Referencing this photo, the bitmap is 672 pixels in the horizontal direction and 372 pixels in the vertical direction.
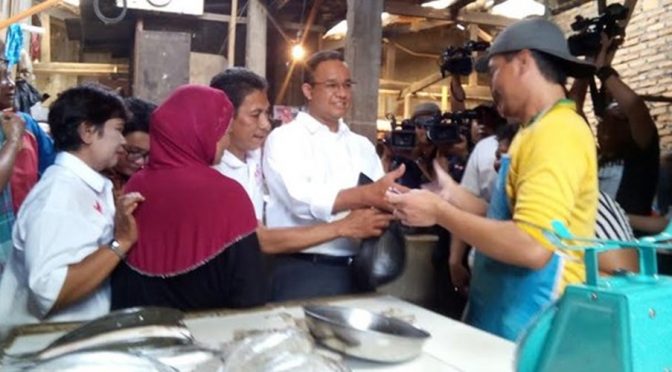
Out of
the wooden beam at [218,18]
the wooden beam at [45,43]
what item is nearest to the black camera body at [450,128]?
the wooden beam at [218,18]

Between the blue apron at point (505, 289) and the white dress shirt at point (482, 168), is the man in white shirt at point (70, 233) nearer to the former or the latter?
the blue apron at point (505, 289)

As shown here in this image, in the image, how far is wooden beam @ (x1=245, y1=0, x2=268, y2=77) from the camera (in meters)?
7.18

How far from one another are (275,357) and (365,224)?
4.46 feet

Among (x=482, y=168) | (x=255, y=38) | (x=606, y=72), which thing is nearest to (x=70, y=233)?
(x=482, y=168)

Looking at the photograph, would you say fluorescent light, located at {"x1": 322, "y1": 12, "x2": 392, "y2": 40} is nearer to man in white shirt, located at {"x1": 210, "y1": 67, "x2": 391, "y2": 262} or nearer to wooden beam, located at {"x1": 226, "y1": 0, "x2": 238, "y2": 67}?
wooden beam, located at {"x1": 226, "y1": 0, "x2": 238, "y2": 67}

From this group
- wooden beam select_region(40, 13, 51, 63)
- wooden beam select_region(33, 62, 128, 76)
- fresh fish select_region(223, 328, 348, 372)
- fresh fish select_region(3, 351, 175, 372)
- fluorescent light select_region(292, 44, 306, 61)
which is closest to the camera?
fresh fish select_region(3, 351, 175, 372)

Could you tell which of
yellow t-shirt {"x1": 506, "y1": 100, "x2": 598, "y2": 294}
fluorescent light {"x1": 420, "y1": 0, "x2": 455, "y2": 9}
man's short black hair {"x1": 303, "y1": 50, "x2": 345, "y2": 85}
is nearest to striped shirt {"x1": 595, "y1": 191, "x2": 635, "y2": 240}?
yellow t-shirt {"x1": 506, "y1": 100, "x2": 598, "y2": 294}

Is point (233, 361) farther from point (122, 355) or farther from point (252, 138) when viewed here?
point (252, 138)

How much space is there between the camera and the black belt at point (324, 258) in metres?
2.90

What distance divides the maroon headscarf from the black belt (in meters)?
0.91

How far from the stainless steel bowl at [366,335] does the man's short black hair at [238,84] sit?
1.39m

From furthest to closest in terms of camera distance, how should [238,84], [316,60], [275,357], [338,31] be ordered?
[338,31] → [316,60] → [238,84] → [275,357]

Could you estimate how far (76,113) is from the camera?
2217mm

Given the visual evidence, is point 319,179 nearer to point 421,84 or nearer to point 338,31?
point 338,31
